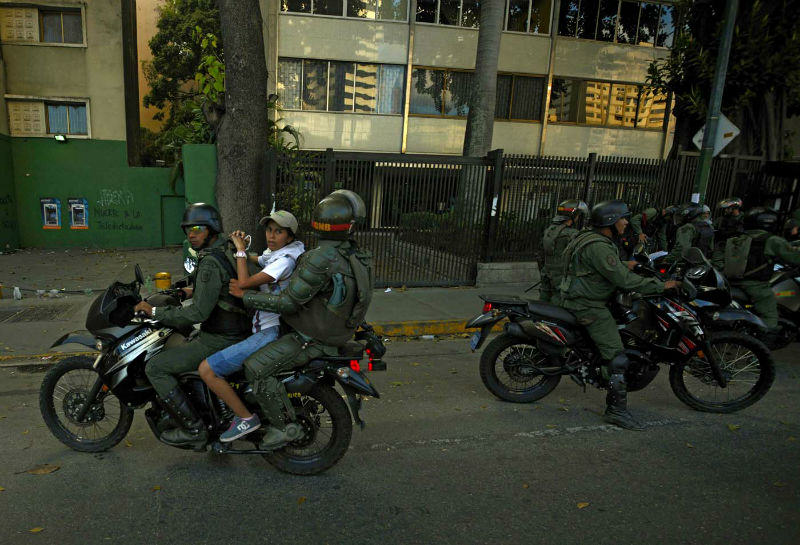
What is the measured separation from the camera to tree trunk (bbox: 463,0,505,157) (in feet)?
41.7

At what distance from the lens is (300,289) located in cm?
294

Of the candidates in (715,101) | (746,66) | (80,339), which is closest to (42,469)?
(80,339)

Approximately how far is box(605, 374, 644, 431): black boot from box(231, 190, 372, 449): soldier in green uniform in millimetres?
2381

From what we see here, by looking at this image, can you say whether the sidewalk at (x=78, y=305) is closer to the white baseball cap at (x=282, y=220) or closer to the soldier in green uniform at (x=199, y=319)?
the soldier in green uniform at (x=199, y=319)

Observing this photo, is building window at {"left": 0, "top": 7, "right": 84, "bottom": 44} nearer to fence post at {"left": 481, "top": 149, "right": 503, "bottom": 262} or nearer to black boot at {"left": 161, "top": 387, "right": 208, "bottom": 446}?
fence post at {"left": 481, "top": 149, "right": 503, "bottom": 262}

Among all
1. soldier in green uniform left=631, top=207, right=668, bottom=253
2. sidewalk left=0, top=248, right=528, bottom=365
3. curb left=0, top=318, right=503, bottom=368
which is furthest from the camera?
soldier in green uniform left=631, top=207, right=668, bottom=253

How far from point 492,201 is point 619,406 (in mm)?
5440

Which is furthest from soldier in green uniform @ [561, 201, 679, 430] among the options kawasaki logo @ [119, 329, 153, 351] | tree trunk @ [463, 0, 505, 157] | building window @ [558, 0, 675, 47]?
building window @ [558, 0, 675, 47]

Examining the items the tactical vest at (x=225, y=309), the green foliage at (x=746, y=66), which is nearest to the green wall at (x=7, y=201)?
the tactical vest at (x=225, y=309)

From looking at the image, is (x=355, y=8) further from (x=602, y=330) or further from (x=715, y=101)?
(x=602, y=330)

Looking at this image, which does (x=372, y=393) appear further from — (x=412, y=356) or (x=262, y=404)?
(x=412, y=356)

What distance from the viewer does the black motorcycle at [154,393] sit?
126 inches

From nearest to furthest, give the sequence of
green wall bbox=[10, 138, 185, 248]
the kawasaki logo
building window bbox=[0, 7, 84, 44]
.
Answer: the kawasaki logo
building window bbox=[0, 7, 84, 44]
green wall bbox=[10, 138, 185, 248]

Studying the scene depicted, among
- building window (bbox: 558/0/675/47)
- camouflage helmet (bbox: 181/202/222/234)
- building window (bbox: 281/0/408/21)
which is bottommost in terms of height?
camouflage helmet (bbox: 181/202/222/234)
